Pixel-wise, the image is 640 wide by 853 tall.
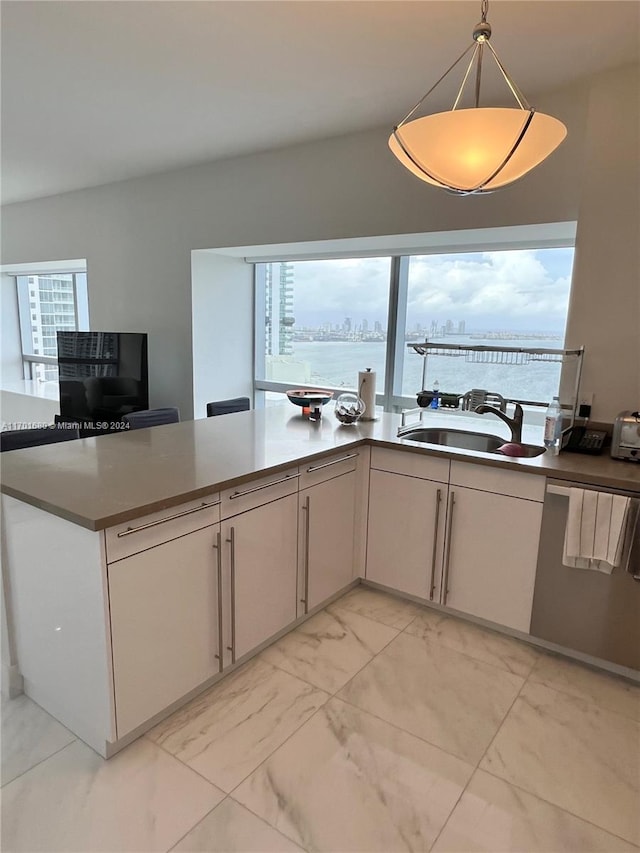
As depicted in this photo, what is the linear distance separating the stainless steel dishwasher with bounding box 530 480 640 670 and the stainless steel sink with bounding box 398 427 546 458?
64cm

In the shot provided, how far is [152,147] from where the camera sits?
361 cm

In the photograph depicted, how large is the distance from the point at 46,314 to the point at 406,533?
5.85m

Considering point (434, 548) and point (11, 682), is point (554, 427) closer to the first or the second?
point (434, 548)

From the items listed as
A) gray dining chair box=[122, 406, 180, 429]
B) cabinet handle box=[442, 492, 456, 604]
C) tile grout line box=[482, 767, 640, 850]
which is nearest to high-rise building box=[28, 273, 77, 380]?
gray dining chair box=[122, 406, 180, 429]

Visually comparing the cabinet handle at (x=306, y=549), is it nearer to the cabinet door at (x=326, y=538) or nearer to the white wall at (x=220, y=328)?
the cabinet door at (x=326, y=538)

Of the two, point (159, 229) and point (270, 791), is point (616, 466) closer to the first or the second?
point (270, 791)

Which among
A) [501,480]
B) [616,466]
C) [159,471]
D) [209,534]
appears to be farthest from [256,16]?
[616,466]

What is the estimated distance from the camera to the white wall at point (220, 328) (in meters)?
4.36

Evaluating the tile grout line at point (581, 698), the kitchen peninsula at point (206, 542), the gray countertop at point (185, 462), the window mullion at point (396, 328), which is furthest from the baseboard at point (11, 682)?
the window mullion at point (396, 328)

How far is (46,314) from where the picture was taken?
6.53 meters

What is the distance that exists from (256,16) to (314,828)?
2.85 m

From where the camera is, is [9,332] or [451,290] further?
[9,332]

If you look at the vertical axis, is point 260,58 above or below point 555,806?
above

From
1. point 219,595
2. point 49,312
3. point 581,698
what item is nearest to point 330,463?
point 219,595
